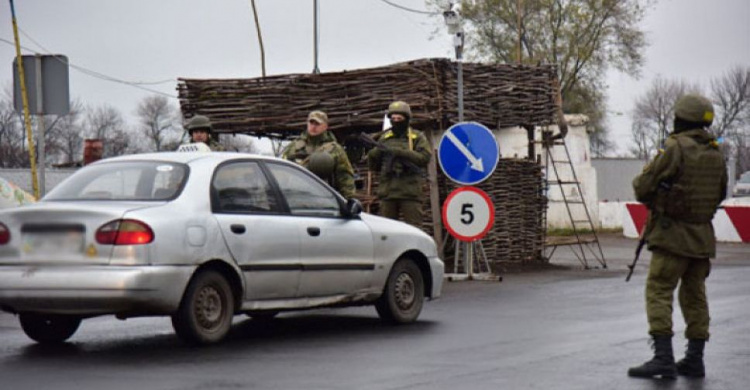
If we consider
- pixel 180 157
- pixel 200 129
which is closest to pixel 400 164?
pixel 200 129

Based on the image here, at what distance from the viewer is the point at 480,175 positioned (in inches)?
674

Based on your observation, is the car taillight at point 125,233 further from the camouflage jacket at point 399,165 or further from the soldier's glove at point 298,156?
the camouflage jacket at point 399,165

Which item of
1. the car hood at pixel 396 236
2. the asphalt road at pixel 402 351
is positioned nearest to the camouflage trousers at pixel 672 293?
the asphalt road at pixel 402 351

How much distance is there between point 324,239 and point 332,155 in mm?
3581

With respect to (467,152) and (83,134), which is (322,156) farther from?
(83,134)

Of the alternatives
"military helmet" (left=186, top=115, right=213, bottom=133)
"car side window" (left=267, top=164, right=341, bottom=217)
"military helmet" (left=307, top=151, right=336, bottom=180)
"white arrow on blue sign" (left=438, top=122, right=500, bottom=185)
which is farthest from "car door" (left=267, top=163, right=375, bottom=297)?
"white arrow on blue sign" (left=438, top=122, right=500, bottom=185)

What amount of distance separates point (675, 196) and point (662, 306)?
674mm

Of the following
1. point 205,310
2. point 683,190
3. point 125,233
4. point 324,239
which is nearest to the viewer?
point 683,190

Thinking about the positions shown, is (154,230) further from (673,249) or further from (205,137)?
(205,137)

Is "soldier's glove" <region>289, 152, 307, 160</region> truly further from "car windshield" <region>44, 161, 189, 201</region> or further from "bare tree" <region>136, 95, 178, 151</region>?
"bare tree" <region>136, 95, 178, 151</region>

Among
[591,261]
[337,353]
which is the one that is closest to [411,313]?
[337,353]

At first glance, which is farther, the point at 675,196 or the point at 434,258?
the point at 434,258

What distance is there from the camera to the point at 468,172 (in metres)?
17.1

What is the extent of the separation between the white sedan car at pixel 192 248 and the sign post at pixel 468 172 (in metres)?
5.17
